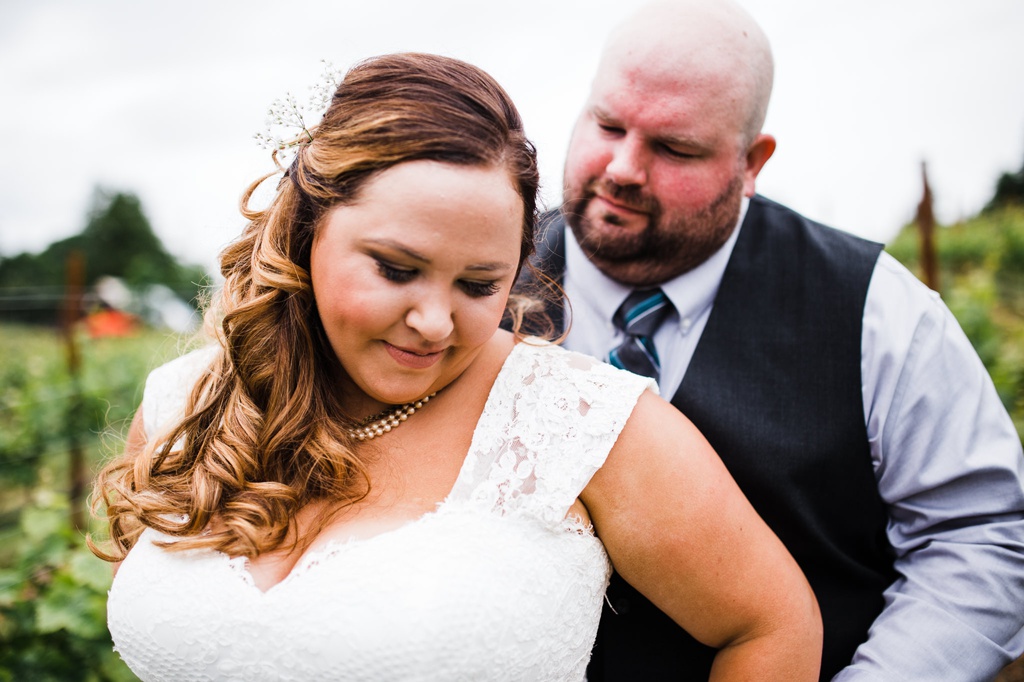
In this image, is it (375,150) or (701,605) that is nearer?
(375,150)

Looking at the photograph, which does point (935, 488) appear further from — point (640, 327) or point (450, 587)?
point (450, 587)

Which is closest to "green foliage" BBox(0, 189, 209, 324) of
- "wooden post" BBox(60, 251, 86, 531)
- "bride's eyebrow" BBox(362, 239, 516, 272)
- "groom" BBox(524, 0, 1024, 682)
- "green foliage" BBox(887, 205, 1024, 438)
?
"green foliage" BBox(887, 205, 1024, 438)

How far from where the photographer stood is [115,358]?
8.07m

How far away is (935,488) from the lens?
215 centimetres

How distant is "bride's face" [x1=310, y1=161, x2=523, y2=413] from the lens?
1390 mm

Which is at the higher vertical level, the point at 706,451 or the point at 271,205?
the point at 271,205

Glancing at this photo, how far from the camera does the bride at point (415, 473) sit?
4.62ft

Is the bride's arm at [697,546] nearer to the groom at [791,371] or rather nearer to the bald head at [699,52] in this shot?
the groom at [791,371]

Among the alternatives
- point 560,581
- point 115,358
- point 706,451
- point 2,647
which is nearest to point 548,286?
point 706,451

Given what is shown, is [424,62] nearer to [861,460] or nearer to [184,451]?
[184,451]

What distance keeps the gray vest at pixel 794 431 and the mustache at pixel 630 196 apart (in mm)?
311

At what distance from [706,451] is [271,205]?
1.18m

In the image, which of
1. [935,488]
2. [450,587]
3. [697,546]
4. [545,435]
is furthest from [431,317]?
[935,488]

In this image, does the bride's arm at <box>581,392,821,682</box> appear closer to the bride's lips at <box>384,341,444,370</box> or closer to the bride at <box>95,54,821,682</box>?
the bride at <box>95,54,821,682</box>
